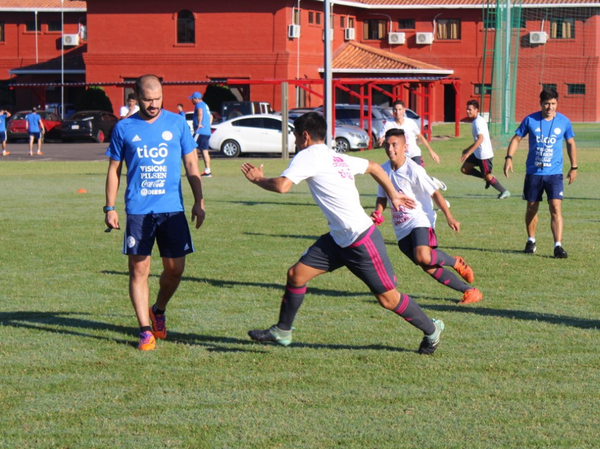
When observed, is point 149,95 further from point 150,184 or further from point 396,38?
point 396,38

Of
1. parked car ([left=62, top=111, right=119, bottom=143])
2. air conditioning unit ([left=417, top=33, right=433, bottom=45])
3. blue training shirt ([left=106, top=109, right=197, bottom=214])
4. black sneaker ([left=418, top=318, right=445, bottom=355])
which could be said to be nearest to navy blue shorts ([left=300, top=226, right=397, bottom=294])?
black sneaker ([left=418, top=318, right=445, bottom=355])

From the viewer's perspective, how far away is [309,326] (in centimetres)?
784

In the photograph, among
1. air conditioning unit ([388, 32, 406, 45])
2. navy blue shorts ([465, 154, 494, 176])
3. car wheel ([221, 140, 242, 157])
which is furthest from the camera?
air conditioning unit ([388, 32, 406, 45])

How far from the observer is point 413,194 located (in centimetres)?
887

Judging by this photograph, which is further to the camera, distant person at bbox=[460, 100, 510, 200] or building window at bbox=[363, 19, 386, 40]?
building window at bbox=[363, 19, 386, 40]

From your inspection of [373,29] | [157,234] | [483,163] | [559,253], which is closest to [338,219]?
[157,234]

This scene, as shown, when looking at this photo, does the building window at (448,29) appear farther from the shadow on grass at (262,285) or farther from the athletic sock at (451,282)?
the athletic sock at (451,282)

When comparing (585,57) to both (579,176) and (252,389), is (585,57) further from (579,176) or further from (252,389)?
(252,389)

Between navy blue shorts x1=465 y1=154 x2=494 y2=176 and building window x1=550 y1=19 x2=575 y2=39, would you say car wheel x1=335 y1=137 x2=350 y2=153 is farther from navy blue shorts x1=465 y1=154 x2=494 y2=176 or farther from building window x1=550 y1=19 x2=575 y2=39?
building window x1=550 y1=19 x2=575 y2=39

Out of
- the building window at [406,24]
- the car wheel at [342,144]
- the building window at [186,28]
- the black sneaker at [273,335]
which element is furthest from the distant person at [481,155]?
the building window at [406,24]

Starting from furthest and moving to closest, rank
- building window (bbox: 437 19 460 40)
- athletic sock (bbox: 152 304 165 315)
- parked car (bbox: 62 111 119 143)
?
building window (bbox: 437 19 460 40)
parked car (bbox: 62 111 119 143)
athletic sock (bbox: 152 304 165 315)

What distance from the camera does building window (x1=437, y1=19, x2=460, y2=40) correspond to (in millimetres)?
60531

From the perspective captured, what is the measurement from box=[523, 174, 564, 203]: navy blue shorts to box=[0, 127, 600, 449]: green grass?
2.41 ft

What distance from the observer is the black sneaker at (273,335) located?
7000mm
